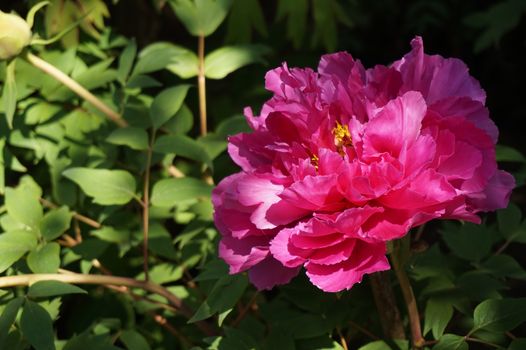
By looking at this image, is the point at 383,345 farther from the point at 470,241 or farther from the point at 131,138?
the point at 131,138

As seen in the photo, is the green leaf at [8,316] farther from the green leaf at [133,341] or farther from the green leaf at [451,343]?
the green leaf at [451,343]

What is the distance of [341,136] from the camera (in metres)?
0.85

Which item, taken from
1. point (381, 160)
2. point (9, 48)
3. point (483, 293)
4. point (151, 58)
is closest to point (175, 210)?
point (151, 58)

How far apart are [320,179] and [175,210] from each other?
0.73 meters

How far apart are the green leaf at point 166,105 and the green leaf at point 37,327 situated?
0.36m

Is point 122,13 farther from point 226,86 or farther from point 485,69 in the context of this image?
point 485,69

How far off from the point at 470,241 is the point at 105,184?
0.53m

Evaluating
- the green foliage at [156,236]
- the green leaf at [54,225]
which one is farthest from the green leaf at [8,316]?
the green leaf at [54,225]

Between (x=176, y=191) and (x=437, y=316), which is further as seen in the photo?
(x=176, y=191)

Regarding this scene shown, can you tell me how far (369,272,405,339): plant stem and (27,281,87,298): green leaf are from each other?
35 cm

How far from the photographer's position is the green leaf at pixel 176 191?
117cm

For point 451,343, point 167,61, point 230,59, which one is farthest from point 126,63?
point 451,343

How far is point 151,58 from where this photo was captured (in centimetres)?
130

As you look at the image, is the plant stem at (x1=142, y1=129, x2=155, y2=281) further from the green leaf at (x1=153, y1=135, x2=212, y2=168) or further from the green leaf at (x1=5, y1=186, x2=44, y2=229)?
the green leaf at (x1=5, y1=186, x2=44, y2=229)
